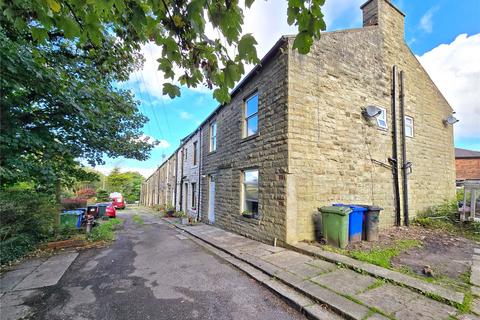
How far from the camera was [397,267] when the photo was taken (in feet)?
15.4

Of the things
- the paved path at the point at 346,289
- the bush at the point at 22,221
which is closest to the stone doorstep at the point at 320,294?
the paved path at the point at 346,289

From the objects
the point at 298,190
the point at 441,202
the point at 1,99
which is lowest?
the point at 441,202

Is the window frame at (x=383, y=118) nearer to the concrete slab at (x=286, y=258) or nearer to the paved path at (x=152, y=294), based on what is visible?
the concrete slab at (x=286, y=258)

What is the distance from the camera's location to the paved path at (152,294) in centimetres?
352

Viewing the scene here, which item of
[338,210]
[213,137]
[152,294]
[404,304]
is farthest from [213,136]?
[404,304]

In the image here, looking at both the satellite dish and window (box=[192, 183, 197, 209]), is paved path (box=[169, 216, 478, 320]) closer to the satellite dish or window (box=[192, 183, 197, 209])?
the satellite dish

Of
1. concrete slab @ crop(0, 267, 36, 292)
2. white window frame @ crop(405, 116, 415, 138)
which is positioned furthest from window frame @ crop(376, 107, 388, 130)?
concrete slab @ crop(0, 267, 36, 292)

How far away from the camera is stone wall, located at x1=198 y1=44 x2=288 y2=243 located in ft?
22.5

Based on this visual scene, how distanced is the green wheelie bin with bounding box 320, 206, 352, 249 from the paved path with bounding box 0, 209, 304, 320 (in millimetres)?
2725

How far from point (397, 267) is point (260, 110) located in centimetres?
580

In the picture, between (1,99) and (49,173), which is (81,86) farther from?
(49,173)

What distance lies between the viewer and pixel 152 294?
414 centimetres

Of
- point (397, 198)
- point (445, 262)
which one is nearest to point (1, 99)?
point (445, 262)

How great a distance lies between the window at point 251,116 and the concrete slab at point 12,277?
7325mm
